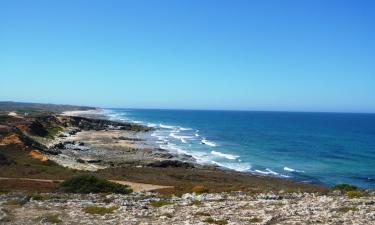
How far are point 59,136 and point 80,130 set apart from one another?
31.0 m

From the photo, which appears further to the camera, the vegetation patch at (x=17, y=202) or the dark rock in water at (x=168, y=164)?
the dark rock in water at (x=168, y=164)

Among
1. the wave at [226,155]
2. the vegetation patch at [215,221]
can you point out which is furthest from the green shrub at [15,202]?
the wave at [226,155]

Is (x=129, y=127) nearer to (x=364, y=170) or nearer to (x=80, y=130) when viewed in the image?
(x=80, y=130)

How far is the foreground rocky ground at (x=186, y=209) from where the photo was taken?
904 inches

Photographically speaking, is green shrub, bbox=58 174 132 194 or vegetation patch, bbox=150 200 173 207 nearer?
vegetation patch, bbox=150 200 173 207

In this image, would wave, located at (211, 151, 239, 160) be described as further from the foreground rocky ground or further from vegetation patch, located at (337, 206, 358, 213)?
vegetation patch, located at (337, 206, 358, 213)

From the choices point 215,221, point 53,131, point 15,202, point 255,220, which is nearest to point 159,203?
point 215,221

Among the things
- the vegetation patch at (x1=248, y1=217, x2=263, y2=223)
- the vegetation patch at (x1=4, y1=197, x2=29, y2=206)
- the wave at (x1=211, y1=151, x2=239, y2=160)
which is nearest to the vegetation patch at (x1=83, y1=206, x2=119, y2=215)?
the vegetation patch at (x1=4, y1=197, x2=29, y2=206)

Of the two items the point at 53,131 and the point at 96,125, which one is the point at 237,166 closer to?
the point at 53,131

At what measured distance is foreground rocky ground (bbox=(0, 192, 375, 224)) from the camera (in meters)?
23.0

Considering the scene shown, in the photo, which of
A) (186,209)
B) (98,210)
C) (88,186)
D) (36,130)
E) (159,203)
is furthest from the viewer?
(36,130)

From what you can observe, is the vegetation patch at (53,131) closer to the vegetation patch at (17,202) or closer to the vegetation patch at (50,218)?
the vegetation patch at (17,202)

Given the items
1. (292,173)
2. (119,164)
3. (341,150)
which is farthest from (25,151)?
(341,150)

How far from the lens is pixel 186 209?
26.5 metres
